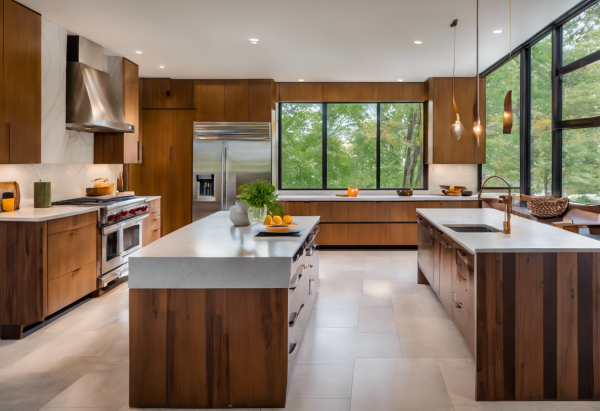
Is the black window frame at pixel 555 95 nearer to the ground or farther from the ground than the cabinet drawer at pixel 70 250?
farther from the ground

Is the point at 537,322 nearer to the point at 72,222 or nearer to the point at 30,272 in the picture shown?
the point at 30,272

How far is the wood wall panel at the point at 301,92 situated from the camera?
789cm

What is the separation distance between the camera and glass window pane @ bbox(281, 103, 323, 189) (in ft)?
26.6

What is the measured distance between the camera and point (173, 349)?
2475 millimetres

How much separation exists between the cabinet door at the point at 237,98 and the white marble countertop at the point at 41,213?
10.7ft

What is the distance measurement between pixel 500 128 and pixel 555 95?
1.87 m

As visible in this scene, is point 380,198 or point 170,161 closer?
point 380,198

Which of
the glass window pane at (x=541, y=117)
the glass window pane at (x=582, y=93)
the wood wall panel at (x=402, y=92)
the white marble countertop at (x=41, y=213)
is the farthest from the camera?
the wood wall panel at (x=402, y=92)

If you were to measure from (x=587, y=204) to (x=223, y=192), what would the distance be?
16.1 feet

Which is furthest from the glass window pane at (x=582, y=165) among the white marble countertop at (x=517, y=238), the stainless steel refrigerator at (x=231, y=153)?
the stainless steel refrigerator at (x=231, y=153)

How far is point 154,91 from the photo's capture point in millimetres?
7707

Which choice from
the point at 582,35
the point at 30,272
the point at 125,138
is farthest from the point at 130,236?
the point at 582,35

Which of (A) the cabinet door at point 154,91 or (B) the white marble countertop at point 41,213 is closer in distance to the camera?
(B) the white marble countertop at point 41,213

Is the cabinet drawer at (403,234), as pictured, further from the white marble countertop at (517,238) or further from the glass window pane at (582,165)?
the white marble countertop at (517,238)
